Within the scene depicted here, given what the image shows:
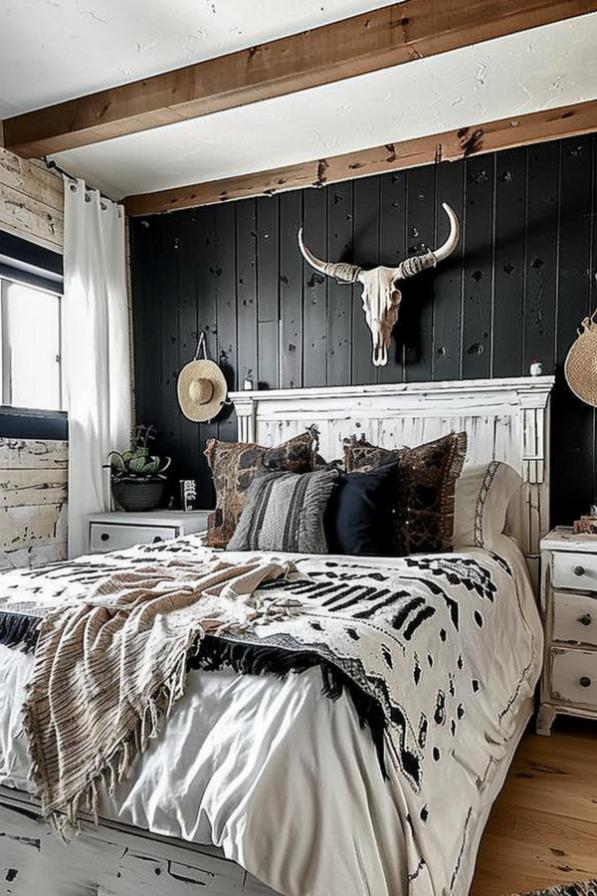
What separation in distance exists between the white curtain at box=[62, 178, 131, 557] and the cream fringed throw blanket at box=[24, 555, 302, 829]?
194cm

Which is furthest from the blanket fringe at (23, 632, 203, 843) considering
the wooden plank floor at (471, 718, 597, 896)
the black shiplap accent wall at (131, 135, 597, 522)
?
the black shiplap accent wall at (131, 135, 597, 522)

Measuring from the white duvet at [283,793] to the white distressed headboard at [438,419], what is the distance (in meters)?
1.77

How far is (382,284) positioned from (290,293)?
1.85ft

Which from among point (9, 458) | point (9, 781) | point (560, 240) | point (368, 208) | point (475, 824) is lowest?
point (475, 824)

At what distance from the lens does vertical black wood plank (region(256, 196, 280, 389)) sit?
3.55 m

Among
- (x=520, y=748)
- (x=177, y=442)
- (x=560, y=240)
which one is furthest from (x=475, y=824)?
(x=177, y=442)

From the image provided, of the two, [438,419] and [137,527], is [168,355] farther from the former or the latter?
[438,419]

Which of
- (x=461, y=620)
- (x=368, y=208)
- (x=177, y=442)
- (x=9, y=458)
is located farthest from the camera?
(x=177, y=442)

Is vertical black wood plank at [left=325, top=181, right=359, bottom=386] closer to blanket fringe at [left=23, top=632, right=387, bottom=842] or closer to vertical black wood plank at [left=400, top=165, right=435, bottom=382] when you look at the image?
vertical black wood plank at [left=400, top=165, right=435, bottom=382]

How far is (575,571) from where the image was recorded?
250 centimetres

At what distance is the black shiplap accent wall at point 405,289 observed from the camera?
2951mm

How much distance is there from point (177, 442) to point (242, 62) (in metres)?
2.01

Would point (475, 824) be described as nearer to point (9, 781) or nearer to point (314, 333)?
point (9, 781)

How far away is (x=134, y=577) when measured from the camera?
1.86 metres
